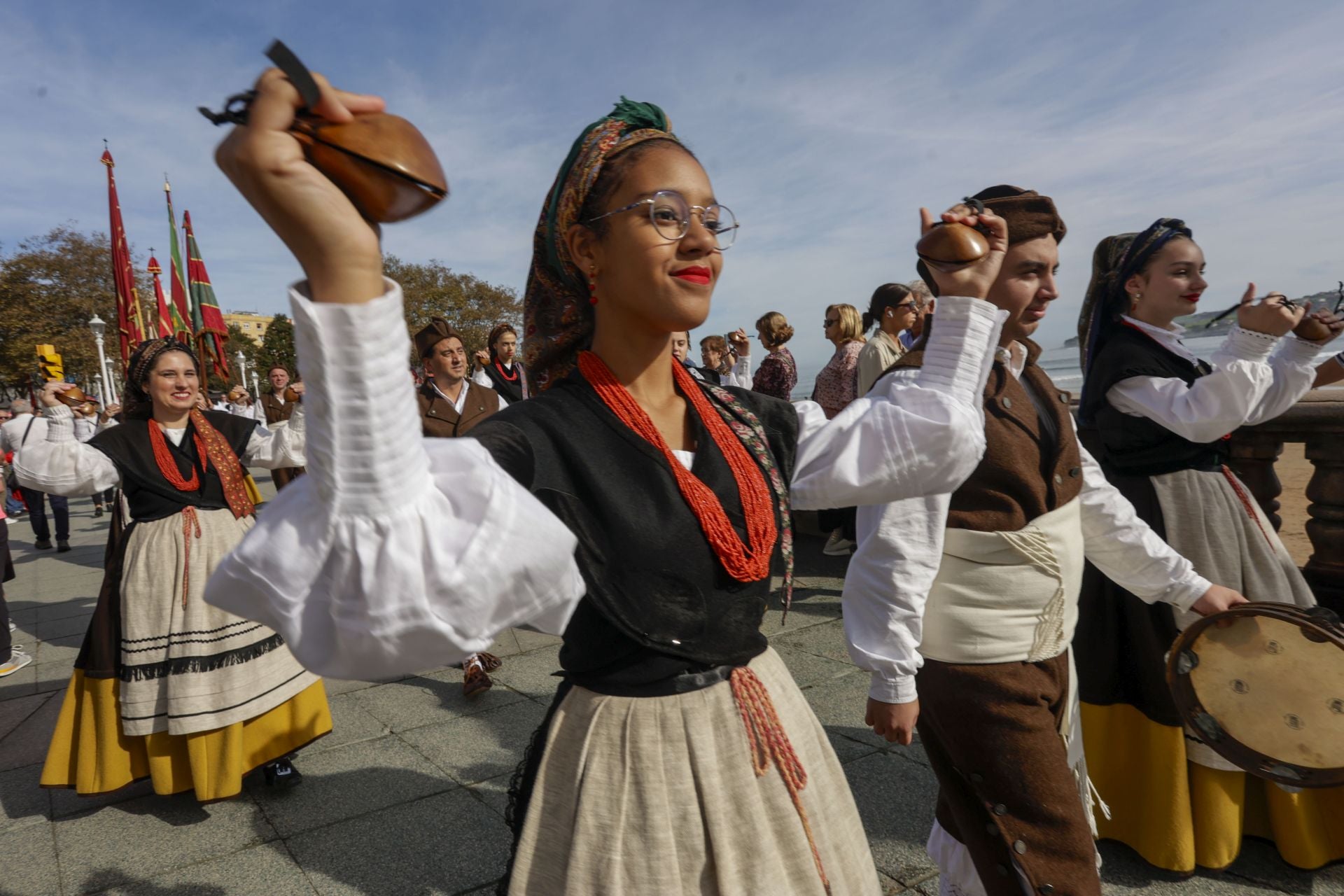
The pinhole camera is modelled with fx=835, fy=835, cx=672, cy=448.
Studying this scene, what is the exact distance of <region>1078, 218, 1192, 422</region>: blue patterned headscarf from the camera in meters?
3.00

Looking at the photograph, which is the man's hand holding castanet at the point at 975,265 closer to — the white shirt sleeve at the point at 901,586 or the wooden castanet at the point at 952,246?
the wooden castanet at the point at 952,246

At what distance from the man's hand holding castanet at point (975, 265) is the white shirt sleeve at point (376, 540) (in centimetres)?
97

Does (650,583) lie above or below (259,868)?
above

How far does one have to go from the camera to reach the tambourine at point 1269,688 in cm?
216

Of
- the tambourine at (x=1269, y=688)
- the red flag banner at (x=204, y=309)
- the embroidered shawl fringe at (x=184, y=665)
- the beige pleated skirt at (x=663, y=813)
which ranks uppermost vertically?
the red flag banner at (x=204, y=309)

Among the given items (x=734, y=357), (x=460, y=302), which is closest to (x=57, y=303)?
(x=460, y=302)

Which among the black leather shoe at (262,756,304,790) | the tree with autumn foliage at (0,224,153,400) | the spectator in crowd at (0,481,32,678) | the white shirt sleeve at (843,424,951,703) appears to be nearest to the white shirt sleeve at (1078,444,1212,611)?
the white shirt sleeve at (843,424,951,703)

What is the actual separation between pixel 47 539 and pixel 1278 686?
1381cm

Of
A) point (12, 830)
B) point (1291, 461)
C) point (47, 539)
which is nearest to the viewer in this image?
point (12, 830)

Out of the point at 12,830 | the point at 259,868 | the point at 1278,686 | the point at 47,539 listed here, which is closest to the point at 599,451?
the point at 1278,686

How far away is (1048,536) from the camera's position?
2.13m

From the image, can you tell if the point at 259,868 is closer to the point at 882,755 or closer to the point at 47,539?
the point at 882,755

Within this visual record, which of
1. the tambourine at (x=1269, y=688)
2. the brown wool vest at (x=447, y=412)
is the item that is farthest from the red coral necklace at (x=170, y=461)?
the tambourine at (x=1269, y=688)

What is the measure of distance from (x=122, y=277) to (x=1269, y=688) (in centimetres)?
1106
